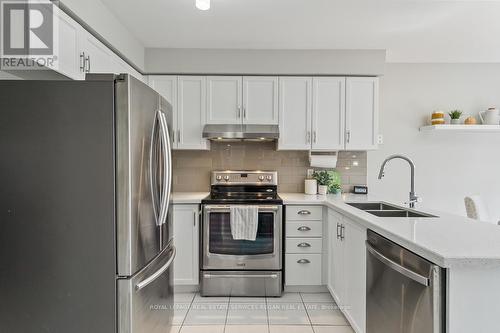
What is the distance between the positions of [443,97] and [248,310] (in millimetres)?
3287

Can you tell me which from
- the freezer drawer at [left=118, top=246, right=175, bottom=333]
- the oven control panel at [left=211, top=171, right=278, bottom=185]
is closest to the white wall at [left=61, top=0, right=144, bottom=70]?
the oven control panel at [left=211, top=171, right=278, bottom=185]

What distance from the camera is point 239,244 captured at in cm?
264

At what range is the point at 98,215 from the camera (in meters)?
1.32

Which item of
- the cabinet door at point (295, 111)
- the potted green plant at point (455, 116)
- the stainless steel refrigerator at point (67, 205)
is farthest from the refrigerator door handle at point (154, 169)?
the potted green plant at point (455, 116)

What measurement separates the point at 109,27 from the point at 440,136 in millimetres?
3699

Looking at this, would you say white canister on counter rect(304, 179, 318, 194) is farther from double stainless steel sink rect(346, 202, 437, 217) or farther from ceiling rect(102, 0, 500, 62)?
ceiling rect(102, 0, 500, 62)

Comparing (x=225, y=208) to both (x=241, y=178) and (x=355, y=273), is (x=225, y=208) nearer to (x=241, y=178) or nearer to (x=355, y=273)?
(x=241, y=178)

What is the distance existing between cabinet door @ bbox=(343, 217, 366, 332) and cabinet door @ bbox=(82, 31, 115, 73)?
2.20 metres

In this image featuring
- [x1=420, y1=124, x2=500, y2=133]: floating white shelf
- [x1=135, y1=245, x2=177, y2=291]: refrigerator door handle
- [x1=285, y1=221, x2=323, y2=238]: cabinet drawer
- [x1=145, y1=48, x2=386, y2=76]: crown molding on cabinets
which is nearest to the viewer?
[x1=135, y1=245, x2=177, y2=291]: refrigerator door handle

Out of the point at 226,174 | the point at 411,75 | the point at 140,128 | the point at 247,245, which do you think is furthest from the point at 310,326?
the point at 411,75

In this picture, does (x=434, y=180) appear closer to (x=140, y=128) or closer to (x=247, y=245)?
(x=247, y=245)

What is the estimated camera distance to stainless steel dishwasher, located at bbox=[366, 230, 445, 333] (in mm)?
1127

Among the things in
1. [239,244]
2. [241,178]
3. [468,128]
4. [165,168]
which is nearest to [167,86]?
[241,178]

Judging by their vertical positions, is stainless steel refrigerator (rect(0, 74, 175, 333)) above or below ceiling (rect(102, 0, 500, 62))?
below
